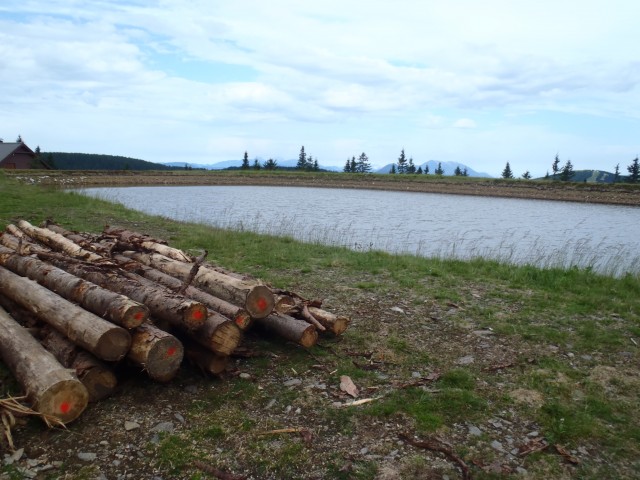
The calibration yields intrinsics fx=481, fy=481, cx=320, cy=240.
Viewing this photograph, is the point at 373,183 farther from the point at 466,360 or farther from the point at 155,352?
Answer: the point at 155,352

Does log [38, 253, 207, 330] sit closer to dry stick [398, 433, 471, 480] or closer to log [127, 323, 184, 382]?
log [127, 323, 184, 382]

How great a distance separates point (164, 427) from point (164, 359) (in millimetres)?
661

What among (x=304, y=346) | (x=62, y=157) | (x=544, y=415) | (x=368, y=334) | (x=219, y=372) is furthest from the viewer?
(x=62, y=157)

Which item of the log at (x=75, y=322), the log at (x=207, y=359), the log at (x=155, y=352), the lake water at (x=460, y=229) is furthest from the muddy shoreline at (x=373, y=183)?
the log at (x=155, y=352)

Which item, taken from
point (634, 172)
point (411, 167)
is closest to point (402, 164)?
point (411, 167)

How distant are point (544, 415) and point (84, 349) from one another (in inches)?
182

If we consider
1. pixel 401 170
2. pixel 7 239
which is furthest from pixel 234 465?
pixel 401 170

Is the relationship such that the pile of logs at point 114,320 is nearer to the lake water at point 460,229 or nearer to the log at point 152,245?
the log at point 152,245

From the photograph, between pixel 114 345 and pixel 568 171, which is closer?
pixel 114 345

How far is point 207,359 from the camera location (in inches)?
205

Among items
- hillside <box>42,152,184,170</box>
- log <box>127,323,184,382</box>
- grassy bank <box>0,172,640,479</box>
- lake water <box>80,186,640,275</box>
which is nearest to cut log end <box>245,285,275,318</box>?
grassy bank <box>0,172,640,479</box>

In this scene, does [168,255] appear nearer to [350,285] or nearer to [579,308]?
[350,285]

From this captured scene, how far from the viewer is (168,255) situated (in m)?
7.92

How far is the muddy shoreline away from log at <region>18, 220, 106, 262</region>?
98.7 feet
